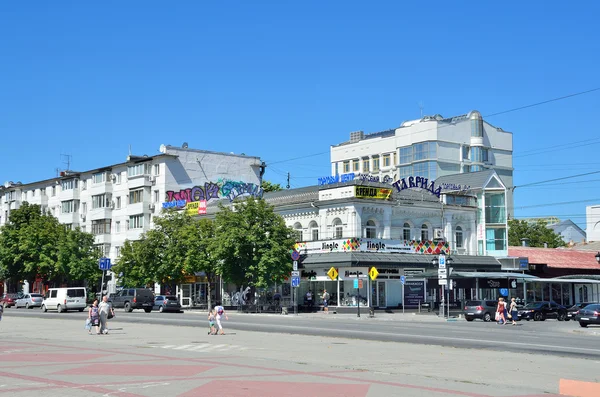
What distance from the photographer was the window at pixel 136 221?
7962 cm

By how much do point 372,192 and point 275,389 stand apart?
45.2 metres

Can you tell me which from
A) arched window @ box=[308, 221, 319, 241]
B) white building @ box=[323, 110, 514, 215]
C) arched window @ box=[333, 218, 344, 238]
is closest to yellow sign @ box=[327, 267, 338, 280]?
arched window @ box=[333, 218, 344, 238]

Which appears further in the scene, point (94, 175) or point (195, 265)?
point (94, 175)

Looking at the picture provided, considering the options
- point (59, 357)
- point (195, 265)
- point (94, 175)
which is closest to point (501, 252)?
point (195, 265)

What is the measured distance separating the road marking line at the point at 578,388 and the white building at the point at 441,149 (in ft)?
299

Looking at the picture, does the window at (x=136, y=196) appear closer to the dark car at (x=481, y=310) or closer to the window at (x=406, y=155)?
the dark car at (x=481, y=310)

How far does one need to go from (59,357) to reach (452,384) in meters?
11.0

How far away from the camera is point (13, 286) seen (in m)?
99.0

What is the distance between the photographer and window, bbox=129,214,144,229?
261ft

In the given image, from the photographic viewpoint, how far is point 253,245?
57.8 metres

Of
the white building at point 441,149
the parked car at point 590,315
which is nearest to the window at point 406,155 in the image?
the white building at point 441,149

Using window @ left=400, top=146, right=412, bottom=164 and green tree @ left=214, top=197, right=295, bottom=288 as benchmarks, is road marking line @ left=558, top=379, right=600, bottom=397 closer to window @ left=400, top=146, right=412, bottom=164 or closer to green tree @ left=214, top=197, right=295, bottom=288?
green tree @ left=214, top=197, right=295, bottom=288

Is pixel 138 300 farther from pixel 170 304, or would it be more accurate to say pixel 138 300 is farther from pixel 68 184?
pixel 68 184

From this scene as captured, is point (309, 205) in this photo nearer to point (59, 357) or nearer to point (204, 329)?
point (204, 329)
